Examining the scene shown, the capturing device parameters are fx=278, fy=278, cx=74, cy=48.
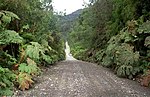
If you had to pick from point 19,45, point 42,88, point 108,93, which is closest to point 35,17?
point 19,45

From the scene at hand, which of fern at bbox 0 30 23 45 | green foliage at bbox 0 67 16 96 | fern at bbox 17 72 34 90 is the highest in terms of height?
fern at bbox 0 30 23 45

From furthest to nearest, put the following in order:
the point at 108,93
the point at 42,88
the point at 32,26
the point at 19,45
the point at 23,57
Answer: the point at 32,26 → the point at 19,45 → the point at 23,57 → the point at 42,88 → the point at 108,93

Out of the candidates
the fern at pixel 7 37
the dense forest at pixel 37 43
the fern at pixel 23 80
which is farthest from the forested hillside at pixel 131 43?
the fern at pixel 7 37

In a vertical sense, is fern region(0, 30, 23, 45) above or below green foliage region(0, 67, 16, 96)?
above

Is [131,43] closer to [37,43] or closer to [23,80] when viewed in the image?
[37,43]

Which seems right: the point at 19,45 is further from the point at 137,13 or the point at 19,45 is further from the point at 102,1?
the point at 102,1

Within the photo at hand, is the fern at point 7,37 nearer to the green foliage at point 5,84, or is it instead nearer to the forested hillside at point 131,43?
the green foliage at point 5,84

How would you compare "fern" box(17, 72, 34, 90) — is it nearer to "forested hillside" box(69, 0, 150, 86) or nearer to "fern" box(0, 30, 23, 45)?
"fern" box(0, 30, 23, 45)

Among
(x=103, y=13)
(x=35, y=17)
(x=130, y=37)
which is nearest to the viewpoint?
(x=130, y=37)

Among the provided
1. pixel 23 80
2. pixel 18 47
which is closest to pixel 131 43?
pixel 18 47

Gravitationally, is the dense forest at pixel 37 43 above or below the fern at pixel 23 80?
above

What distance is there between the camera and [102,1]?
26.5 metres

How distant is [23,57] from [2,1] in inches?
101

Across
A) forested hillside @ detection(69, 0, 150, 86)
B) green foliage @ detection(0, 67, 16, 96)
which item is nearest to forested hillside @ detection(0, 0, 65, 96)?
green foliage @ detection(0, 67, 16, 96)
